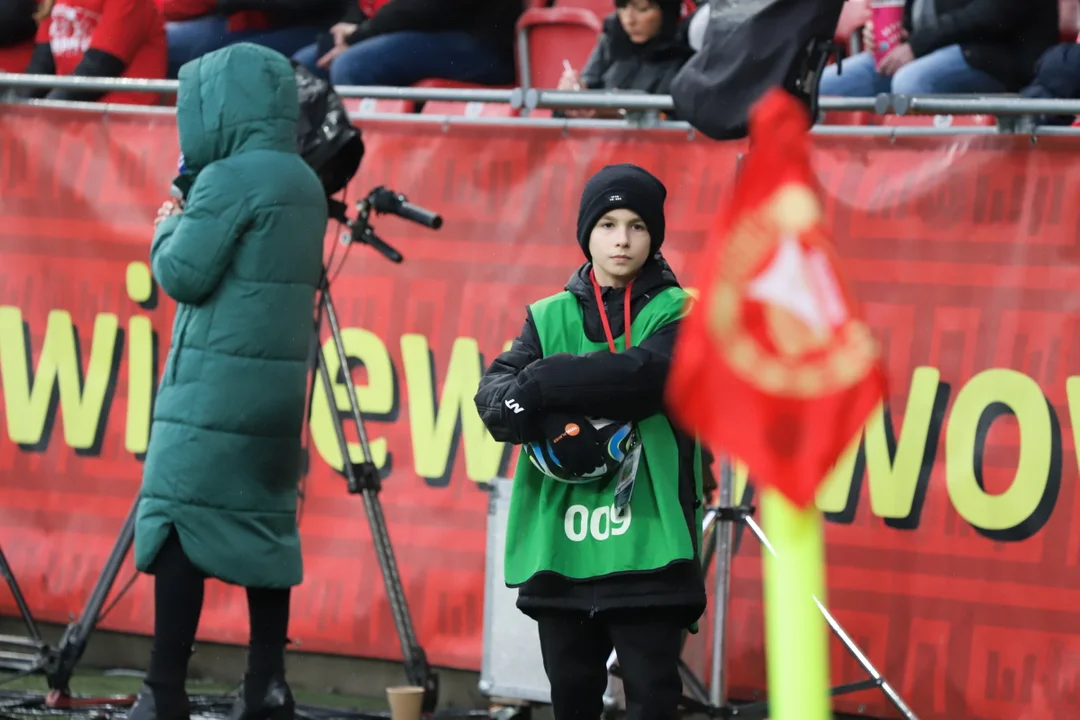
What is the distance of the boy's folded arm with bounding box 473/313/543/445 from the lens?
338 centimetres

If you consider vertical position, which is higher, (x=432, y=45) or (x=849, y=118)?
(x=432, y=45)

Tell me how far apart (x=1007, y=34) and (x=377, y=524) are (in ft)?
8.56

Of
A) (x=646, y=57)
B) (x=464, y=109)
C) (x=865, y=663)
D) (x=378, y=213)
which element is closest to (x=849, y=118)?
(x=646, y=57)

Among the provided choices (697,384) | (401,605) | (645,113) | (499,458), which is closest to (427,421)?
(499,458)

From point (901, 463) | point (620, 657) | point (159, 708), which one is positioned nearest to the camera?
point (620, 657)

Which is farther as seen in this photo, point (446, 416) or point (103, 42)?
point (103, 42)

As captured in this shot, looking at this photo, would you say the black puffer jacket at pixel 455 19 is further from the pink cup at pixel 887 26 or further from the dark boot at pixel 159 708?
the dark boot at pixel 159 708

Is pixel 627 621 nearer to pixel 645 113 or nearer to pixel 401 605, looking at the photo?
pixel 401 605

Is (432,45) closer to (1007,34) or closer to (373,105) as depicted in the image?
(373,105)

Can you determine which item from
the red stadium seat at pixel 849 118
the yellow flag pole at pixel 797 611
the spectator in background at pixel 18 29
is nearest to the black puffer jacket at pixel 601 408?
the red stadium seat at pixel 849 118

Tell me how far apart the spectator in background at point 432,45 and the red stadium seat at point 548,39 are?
0.32 ft

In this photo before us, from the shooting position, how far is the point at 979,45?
564 centimetres

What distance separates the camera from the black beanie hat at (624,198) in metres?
3.53

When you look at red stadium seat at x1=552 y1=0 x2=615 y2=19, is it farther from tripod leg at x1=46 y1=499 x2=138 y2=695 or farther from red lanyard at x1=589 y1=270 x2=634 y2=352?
red lanyard at x1=589 y1=270 x2=634 y2=352
